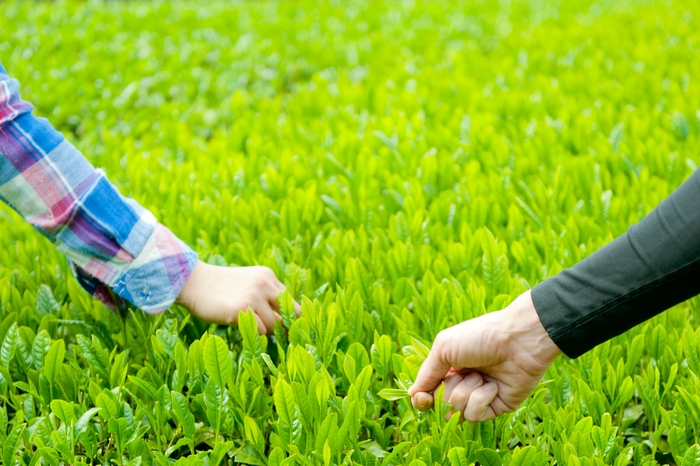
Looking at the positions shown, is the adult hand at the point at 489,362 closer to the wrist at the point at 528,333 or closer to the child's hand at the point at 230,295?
the wrist at the point at 528,333

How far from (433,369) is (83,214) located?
915mm

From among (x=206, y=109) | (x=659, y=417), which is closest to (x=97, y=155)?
(x=206, y=109)

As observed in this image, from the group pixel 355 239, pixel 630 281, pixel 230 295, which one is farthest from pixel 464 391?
pixel 355 239

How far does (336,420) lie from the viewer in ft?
4.38

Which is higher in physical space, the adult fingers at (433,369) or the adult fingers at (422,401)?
the adult fingers at (433,369)

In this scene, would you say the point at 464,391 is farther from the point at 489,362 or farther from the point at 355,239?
the point at 355,239

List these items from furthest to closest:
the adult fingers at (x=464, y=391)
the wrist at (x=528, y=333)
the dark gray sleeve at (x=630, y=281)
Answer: the adult fingers at (x=464, y=391), the wrist at (x=528, y=333), the dark gray sleeve at (x=630, y=281)

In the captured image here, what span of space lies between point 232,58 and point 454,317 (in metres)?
4.08

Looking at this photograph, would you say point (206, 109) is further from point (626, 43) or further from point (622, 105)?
point (626, 43)

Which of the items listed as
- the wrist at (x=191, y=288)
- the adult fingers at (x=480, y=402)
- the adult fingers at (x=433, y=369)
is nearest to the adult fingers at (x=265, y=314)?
the wrist at (x=191, y=288)

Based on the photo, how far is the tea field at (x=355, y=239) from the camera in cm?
144

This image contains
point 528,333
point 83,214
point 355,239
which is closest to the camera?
point 528,333

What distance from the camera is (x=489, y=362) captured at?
1330 mm

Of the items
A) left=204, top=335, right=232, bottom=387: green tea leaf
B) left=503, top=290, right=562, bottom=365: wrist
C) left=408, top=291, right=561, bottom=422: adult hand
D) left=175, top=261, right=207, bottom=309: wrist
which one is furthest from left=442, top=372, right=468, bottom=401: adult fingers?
left=175, top=261, right=207, bottom=309: wrist
